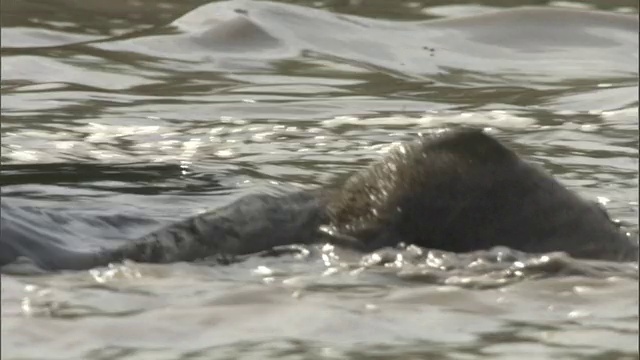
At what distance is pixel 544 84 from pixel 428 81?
55 cm

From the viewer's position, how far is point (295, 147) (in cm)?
596

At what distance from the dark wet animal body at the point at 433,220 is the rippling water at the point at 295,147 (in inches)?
2.6

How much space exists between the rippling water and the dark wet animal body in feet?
0.22

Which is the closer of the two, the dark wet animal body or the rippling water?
the rippling water

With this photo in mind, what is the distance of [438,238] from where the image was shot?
4020 mm

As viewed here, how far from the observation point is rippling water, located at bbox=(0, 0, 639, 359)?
131 inches

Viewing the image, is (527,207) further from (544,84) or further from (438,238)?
(544,84)

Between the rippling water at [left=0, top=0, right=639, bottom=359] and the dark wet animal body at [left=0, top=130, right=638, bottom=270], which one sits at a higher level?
the dark wet animal body at [left=0, top=130, right=638, bottom=270]

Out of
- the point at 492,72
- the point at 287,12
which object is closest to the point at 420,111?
the point at 492,72

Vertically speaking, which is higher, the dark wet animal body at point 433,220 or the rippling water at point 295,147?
the dark wet animal body at point 433,220

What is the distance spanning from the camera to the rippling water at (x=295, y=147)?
3332 mm

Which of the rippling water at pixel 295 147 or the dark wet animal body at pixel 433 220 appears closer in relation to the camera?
the rippling water at pixel 295 147

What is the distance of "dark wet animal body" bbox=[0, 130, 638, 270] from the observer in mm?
3919

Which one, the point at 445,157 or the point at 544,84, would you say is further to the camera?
the point at 544,84
